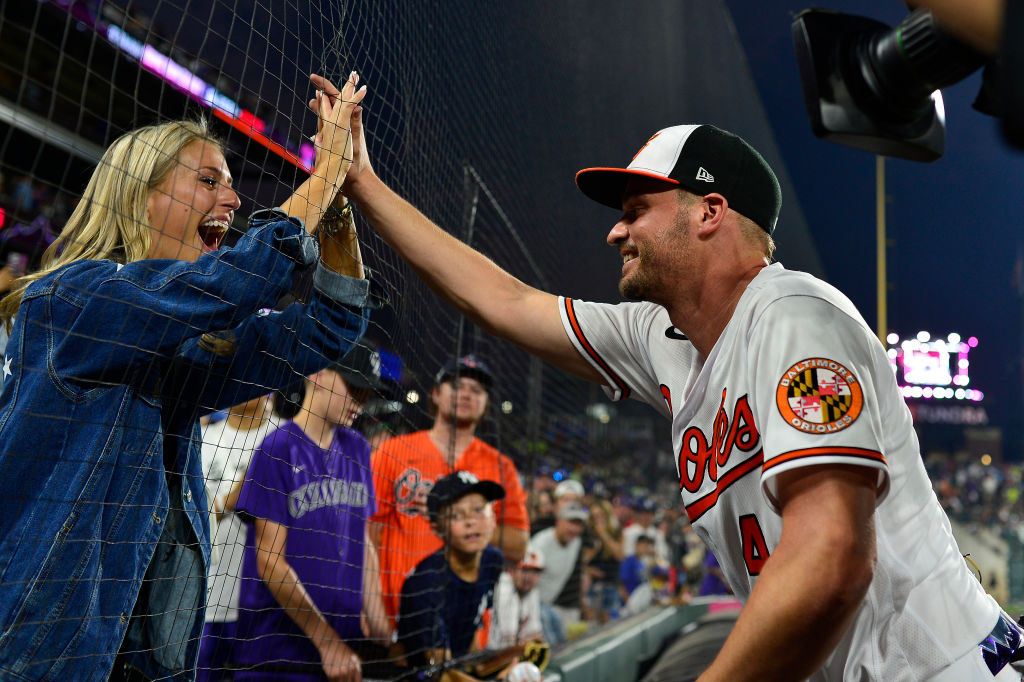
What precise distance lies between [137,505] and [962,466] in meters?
27.8

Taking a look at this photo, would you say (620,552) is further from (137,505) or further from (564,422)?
(137,505)

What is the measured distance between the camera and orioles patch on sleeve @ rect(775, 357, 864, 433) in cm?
111

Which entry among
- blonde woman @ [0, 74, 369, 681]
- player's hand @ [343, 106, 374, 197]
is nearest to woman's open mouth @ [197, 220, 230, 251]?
blonde woman @ [0, 74, 369, 681]

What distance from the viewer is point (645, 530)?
26.3ft

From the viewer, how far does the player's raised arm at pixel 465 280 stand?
188cm

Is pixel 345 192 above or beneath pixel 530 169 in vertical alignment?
beneath

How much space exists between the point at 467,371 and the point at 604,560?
3814mm

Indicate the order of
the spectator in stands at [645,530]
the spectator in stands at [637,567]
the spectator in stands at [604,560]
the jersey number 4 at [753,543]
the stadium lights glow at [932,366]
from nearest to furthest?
the jersey number 4 at [753,543] < the spectator in stands at [604,560] < the spectator in stands at [637,567] < the spectator in stands at [645,530] < the stadium lights glow at [932,366]

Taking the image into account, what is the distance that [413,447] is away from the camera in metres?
3.15

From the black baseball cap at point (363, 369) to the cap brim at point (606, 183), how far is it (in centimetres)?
91

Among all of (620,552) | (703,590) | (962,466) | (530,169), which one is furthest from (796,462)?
(962,466)

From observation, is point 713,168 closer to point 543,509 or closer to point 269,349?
point 269,349

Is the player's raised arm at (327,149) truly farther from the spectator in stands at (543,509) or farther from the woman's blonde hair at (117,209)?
the spectator in stands at (543,509)

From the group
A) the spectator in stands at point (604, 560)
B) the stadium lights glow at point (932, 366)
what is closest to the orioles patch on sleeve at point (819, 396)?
the spectator in stands at point (604, 560)
